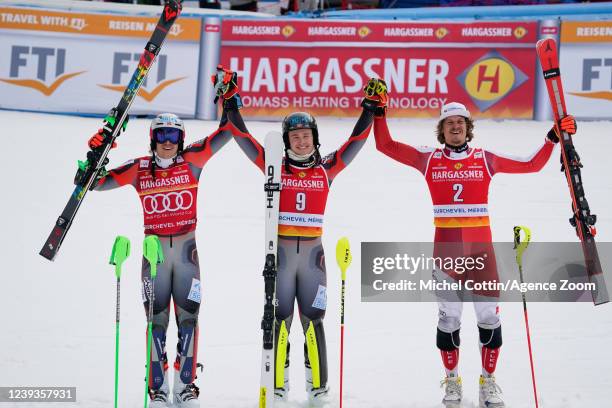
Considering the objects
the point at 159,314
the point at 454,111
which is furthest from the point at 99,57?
the point at 454,111

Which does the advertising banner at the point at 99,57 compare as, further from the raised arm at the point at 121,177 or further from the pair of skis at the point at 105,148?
the raised arm at the point at 121,177

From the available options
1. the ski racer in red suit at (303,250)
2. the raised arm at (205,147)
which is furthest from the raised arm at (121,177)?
the ski racer in red suit at (303,250)

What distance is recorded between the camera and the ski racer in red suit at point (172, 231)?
6363mm

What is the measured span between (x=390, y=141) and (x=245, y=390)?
2.21 metres

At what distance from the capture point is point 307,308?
21.1ft

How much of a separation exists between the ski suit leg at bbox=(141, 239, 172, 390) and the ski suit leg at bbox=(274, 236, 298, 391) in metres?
0.80

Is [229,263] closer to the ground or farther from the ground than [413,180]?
closer to the ground

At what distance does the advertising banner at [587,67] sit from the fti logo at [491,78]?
0.79 m

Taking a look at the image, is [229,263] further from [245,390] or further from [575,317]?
[575,317]

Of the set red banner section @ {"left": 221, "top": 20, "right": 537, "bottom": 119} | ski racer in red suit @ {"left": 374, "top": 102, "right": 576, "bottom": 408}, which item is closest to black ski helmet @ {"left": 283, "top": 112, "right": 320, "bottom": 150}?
ski racer in red suit @ {"left": 374, "top": 102, "right": 576, "bottom": 408}

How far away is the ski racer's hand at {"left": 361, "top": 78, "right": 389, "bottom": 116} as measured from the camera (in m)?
6.59

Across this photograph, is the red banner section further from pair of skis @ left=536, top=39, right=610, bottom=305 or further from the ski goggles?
the ski goggles

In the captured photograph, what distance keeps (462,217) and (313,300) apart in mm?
1256

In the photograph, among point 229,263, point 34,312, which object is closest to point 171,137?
point 34,312
